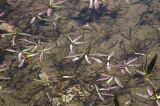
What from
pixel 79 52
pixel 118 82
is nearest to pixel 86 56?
pixel 79 52

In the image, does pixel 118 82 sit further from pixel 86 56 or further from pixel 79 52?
pixel 79 52

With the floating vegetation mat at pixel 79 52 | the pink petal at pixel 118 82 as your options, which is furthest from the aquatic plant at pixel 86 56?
the pink petal at pixel 118 82

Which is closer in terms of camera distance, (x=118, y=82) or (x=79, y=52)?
(x=118, y=82)

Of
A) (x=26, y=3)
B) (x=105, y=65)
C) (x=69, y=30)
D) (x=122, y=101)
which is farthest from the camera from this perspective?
Answer: (x=26, y=3)

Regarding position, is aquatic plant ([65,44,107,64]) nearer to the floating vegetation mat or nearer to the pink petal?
the floating vegetation mat

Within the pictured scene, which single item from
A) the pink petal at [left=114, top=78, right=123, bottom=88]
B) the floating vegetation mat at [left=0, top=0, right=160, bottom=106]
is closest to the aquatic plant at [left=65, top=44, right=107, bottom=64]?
the floating vegetation mat at [left=0, top=0, right=160, bottom=106]

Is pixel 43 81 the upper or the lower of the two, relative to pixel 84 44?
lower

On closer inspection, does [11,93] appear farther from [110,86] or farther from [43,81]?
[110,86]

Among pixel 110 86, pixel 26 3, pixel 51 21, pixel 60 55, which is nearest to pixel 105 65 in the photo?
pixel 110 86
